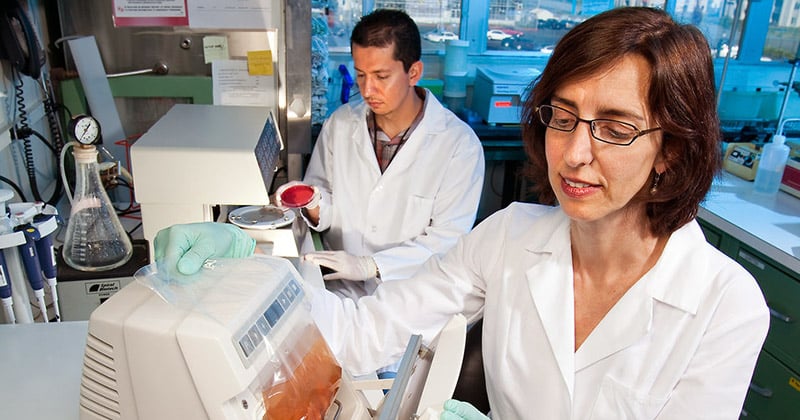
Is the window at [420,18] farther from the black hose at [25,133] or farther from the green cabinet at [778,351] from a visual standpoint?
the green cabinet at [778,351]

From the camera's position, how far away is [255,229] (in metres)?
1.53

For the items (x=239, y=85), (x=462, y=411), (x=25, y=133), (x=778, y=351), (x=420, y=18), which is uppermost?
(x=420, y=18)

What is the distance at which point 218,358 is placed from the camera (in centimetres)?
66

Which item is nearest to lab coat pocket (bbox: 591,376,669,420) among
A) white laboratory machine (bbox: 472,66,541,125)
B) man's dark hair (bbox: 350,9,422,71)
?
man's dark hair (bbox: 350,9,422,71)

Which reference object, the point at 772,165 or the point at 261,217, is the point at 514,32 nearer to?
the point at 772,165

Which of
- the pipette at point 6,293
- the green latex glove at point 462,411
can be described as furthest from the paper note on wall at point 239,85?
the green latex glove at point 462,411

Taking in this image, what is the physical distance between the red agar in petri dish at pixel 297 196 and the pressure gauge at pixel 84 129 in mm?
595

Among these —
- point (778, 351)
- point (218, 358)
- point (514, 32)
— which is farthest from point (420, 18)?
point (218, 358)

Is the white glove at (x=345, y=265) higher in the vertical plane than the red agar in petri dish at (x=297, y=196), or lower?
lower

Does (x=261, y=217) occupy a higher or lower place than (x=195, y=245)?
lower

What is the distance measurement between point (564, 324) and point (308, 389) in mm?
518

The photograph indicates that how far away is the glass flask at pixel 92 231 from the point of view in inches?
52.2

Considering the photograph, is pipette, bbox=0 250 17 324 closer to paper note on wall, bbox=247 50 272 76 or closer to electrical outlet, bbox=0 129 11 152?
electrical outlet, bbox=0 129 11 152

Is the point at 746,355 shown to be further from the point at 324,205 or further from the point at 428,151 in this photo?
the point at 324,205
